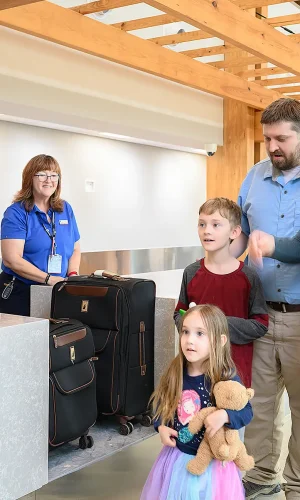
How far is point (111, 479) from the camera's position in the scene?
3.02 meters

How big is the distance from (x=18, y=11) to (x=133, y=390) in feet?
8.36

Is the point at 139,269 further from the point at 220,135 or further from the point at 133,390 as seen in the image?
the point at 133,390

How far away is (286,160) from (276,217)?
0.24 m

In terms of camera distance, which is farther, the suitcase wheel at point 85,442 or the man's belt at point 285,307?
the suitcase wheel at point 85,442

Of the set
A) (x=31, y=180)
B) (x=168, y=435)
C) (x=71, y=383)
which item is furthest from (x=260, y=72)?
(x=168, y=435)

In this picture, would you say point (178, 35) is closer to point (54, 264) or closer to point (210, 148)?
point (210, 148)

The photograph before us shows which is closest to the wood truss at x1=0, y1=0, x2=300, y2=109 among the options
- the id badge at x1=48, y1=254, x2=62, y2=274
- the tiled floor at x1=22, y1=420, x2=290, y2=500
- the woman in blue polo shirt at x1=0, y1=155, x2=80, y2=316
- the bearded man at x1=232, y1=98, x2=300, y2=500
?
the woman in blue polo shirt at x1=0, y1=155, x2=80, y2=316

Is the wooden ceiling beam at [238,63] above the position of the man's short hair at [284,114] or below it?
above

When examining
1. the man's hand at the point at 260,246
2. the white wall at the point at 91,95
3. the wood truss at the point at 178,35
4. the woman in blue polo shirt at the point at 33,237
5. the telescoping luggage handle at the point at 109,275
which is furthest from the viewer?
the white wall at the point at 91,95

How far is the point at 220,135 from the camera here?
Result: 8.20 metres

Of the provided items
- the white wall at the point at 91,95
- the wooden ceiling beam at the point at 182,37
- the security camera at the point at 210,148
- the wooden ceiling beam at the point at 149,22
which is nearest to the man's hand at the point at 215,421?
the white wall at the point at 91,95

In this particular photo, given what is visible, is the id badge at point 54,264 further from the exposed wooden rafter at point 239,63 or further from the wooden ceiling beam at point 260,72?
the wooden ceiling beam at point 260,72

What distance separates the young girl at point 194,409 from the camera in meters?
2.32

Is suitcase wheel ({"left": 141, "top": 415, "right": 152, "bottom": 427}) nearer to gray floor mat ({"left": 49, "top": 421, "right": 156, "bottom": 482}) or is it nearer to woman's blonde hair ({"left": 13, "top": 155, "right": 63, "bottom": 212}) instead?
gray floor mat ({"left": 49, "top": 421, "right": 156, "bottom": 482})
